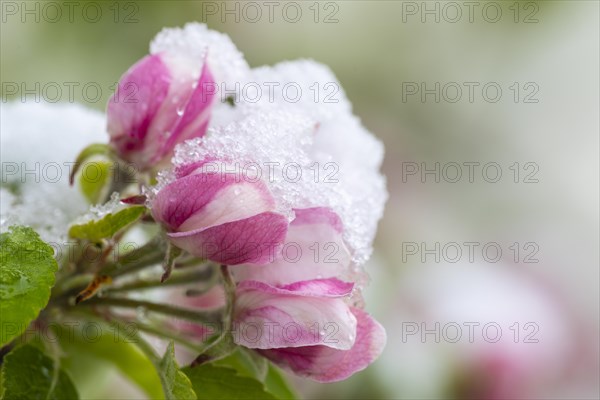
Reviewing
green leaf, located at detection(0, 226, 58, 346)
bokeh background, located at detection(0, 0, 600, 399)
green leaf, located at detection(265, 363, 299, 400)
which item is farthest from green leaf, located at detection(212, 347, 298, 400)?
bokeh background, located at detection(0, 0, 600, 399)

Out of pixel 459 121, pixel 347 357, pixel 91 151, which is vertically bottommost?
pixel 459 121

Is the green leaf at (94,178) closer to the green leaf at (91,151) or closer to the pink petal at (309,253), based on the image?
the green leaf at (91,151)

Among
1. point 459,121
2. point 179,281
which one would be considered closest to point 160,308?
point 179,281

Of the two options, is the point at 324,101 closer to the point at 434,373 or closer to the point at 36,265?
the point at 36,265

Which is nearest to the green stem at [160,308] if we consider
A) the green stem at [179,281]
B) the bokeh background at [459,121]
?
the green stem at [179,281]

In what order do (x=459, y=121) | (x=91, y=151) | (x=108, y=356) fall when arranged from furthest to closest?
(x=459, y=121) → (x=108, y=356) → (x=91, y=151)

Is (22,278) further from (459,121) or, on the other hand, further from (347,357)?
(459,121)

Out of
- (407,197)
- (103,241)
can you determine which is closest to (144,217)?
(103,241)
